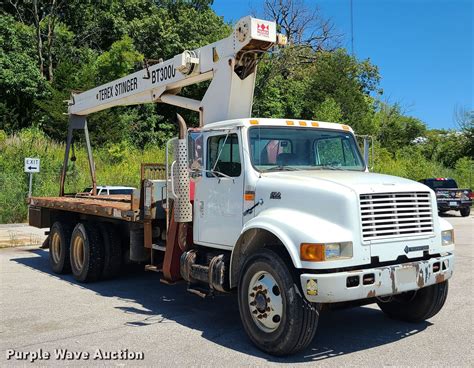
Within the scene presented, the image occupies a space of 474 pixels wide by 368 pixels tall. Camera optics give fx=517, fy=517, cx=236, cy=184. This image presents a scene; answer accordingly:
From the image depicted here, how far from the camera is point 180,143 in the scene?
6.53 meters

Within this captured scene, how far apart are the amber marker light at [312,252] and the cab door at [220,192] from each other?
1.26 m

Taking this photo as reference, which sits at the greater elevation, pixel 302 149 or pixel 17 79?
pixel 17 79

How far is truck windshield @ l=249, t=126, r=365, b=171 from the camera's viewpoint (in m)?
6.11

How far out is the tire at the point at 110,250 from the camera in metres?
9.01

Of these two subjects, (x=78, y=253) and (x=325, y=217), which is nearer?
(x=325, y=217)

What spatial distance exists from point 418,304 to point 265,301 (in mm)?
2083

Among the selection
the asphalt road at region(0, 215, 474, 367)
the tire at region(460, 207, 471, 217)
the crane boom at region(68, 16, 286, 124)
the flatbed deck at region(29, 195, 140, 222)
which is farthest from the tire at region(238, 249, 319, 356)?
the tire at region(460, 207, 471, 217)

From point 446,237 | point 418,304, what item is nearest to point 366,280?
point 446,237

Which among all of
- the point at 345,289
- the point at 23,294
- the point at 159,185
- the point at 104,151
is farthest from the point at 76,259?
the point at 104,151

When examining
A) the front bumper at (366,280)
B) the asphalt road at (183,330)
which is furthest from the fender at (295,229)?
the asphalt road at (183,330)

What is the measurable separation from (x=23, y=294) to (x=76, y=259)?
128cm

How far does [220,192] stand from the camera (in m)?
6.32

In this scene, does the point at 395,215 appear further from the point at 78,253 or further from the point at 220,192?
the point at 78,253

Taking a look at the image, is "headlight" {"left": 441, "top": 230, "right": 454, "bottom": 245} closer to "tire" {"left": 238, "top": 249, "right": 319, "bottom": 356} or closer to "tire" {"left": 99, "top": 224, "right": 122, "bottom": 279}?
"tire" {"left": 238, "top": 249, "right": 319, "bottom": 356}
